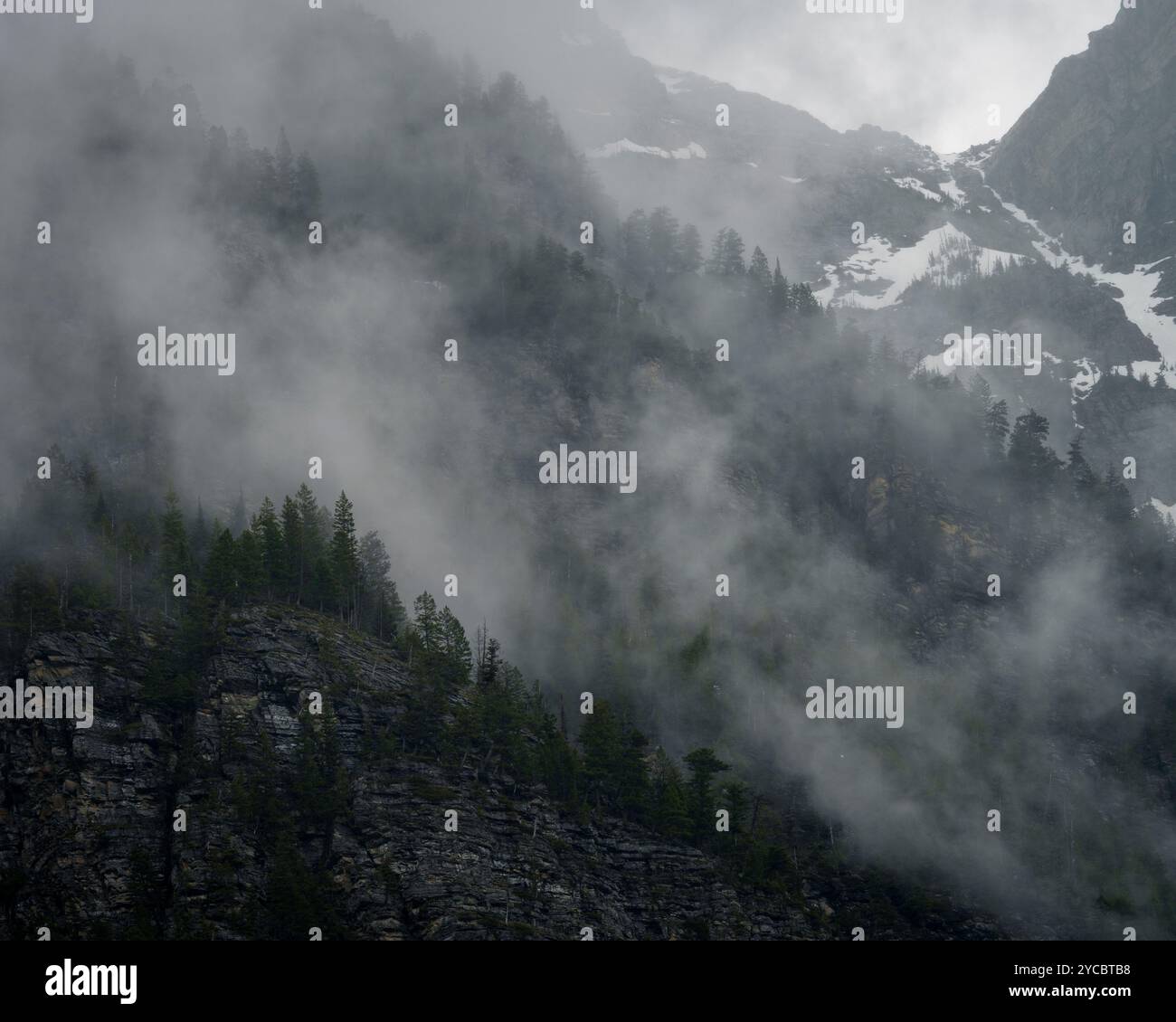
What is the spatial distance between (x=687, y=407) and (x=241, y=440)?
47029 mm

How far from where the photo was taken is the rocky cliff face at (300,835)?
64500 mm

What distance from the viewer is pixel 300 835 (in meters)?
69.8

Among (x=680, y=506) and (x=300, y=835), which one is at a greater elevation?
(x=680, y=506)

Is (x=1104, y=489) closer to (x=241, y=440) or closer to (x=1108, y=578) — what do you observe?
(x=1108, y=578)

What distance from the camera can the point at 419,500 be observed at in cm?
11475

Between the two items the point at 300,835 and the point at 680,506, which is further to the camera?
the point at 680,506

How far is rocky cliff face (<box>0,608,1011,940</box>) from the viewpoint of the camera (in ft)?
212

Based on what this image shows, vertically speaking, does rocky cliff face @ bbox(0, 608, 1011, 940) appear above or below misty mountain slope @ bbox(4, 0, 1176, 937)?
below

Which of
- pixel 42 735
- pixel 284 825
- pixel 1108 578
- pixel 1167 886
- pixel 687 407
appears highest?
pixel 687 407

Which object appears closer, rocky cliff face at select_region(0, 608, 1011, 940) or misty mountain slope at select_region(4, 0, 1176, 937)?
rocky cliff face at select_region(0, 608, 1011, 940)

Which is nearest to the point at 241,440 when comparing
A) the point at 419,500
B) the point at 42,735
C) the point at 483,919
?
the point at 419,500

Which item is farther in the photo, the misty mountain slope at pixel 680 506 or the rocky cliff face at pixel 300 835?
the misty mountain slope at pixel 680 506

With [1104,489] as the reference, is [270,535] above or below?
below

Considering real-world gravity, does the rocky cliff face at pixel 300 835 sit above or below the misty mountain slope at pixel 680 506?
below
